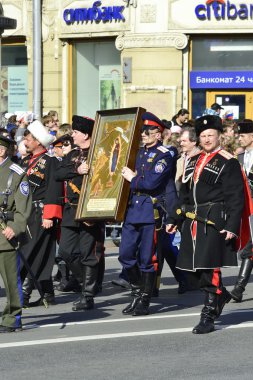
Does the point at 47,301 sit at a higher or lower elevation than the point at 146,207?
lower

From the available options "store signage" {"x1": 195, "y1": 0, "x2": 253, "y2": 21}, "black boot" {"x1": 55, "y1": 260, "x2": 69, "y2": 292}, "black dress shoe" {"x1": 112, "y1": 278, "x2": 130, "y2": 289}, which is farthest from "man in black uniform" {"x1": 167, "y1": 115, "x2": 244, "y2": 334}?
"store signage" {"x1": 195, "y1": 0, "x2": 253, "y2": 21}

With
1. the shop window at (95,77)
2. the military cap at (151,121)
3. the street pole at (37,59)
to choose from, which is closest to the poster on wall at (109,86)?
the shop window at (95,77)

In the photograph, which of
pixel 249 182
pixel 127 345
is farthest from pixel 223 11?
pixel 127 345

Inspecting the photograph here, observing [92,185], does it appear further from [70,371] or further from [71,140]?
[70,371]

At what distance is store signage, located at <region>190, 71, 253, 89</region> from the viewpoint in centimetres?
2544

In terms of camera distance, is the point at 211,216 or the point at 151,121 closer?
the point at 211,216

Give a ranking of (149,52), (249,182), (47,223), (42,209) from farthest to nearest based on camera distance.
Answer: (149,52), (249,182), (42,209), (47,223)

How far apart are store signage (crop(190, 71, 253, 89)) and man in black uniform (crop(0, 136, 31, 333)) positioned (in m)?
16.1

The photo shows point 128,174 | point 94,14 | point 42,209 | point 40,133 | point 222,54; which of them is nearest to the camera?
point 128,174

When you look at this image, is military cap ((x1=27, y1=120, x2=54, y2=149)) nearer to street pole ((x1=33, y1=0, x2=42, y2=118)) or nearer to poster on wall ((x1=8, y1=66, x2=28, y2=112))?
street pole ((x1=33, y1=0, x2=42, y2=118))

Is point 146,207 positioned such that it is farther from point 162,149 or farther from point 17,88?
point 17,88

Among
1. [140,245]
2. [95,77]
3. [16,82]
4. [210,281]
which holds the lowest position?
[210,281]

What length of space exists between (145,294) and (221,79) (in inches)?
590

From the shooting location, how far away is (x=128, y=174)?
10.9 metres
